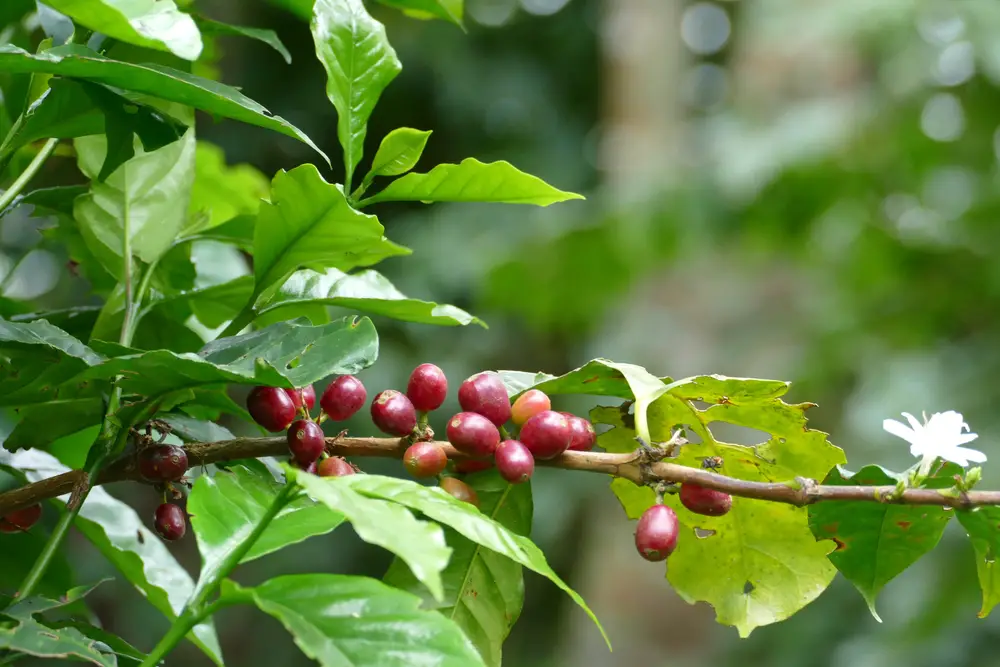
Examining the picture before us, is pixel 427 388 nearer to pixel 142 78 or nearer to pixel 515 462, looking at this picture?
pixel 515 462

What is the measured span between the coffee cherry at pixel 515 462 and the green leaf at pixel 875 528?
0.12 meters

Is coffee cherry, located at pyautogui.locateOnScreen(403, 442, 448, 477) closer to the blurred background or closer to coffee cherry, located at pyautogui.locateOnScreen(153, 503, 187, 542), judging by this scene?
coffee cherry, located at pyautogui.locateOnScreen(153, 503, 187, 542)

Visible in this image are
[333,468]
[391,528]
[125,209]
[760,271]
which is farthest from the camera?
[760,271]

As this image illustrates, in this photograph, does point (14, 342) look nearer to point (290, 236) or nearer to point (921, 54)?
point (290, 236)

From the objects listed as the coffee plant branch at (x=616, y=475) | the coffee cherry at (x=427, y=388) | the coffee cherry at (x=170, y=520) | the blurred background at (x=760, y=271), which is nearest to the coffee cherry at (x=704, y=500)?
the coffee plant branch at (x=616, y=475)

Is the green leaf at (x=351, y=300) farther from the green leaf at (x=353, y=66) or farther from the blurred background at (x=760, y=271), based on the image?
the blurred background at (x=760, y=271)

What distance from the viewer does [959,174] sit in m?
2.20

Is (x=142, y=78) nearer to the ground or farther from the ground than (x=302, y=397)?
farther from the ground

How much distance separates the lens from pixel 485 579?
444 millimetres

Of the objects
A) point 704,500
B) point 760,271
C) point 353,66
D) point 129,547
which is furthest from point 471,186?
point 760,271

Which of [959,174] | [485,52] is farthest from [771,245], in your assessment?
[485,52]

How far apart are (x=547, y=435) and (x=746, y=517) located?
0.12m

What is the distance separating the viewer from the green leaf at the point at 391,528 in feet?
0.87

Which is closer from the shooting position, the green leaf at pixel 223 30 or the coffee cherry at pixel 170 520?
the coffee cherry at pixel 170 520
